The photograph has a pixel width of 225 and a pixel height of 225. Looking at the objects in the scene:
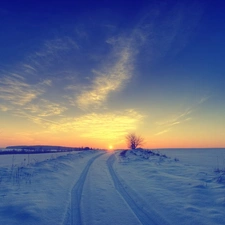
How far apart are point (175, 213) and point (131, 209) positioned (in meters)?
1.41

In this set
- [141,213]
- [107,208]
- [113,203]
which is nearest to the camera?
[141,213]

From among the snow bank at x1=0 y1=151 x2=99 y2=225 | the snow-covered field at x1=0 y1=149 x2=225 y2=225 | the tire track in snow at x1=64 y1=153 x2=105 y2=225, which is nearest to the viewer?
the tire track in snow at x1=64 y1=153 x2=105 y2=225

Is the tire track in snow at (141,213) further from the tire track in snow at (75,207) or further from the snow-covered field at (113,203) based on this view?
the tire track in snow at (75,207)

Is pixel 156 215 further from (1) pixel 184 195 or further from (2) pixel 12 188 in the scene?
(2) pixel 12 188

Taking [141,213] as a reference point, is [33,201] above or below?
above

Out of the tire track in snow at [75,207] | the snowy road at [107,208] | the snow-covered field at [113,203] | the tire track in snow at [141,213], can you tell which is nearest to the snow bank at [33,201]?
the snow-covered field at [113,203]

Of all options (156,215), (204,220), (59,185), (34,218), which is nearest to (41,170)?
(59,185)

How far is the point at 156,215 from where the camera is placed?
6730 millimetres

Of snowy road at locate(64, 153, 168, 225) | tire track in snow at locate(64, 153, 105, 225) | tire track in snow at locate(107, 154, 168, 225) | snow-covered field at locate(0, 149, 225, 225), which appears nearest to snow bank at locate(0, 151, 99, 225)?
snow-covered field at locate(0, 149, 225, 225)

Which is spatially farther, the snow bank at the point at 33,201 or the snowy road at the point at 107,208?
the snow bank at the point at 33,201

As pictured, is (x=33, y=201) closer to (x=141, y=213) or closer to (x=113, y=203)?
(x=113, y=203)

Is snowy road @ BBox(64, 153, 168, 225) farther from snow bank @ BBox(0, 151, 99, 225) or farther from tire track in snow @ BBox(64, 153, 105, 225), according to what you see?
snow bank @ BBox(0, 151, 99, 225)

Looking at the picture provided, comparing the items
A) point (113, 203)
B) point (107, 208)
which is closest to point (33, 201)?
point (107, 208)

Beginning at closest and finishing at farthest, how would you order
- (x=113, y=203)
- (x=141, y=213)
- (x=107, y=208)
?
(x=141, y=213)
(x=107, y=208)
(x=113, y=203)
